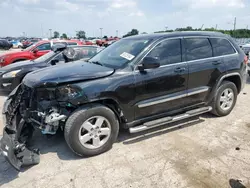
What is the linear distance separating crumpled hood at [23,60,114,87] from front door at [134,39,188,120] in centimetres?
61

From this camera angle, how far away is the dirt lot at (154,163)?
296 cm

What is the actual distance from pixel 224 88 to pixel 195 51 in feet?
3.67

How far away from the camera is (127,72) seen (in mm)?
3676

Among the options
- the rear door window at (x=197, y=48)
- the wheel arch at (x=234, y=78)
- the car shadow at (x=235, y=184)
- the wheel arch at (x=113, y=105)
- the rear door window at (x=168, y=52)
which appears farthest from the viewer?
the wheel arch at (x=234, y=78)

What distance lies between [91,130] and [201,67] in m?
2.44

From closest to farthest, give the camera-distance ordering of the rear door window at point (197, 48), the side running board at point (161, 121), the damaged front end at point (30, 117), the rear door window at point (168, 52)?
1. the damaged front end at point (30, 117)
2. the side running board at point (161, 121)
3. the rear door window at point (168, 52)
4. the rear door window at point (197, 48)

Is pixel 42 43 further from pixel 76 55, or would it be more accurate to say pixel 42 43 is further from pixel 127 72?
pixel 127 72

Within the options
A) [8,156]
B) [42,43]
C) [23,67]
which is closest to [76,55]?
[23,67]

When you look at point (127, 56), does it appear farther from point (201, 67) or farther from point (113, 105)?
point (201, 67)

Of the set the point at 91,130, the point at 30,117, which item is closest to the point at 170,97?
the point at 91,130

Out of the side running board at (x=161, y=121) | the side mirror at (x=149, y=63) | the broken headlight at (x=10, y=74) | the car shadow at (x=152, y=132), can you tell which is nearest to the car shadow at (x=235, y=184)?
the side running board at (x=161, y=121)

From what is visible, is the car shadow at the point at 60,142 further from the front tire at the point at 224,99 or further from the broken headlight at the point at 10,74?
the broken headlight at the point at 10,74

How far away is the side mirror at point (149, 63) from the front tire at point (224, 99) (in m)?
1.86

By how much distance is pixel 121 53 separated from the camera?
4160 mm
